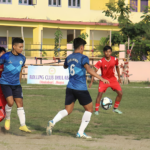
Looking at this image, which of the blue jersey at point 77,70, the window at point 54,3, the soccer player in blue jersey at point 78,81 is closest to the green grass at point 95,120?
the soccer player in blue jersey at point 78,81

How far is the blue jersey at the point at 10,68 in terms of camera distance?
7.34m

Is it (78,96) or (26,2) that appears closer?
(78,96)

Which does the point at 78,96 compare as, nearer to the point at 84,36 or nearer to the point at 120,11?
the point at 84,36

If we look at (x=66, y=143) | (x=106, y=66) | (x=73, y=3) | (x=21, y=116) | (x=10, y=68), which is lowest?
(x=66, y=143)

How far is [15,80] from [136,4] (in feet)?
101

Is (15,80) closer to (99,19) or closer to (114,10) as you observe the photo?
(114,10)

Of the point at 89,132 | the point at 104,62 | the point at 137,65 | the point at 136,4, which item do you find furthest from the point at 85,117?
the point at 136,4

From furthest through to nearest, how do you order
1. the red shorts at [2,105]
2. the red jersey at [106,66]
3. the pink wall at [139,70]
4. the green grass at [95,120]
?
1. the pink wall at [139,70]
2. the red jersey at [106,66]
3. the green grass at [95,120]
4. the red shorts at [2,105]

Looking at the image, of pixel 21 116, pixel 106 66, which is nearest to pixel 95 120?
pixel 106 66

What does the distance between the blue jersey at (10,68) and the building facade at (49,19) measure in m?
22.3

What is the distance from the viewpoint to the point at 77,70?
23.0 feet

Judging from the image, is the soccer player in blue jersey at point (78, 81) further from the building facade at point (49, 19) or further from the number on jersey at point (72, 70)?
the building facade at point (49, 19)

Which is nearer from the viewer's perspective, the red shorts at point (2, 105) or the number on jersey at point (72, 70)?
the number on jersey at point (72, 70)

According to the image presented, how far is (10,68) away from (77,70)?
138cm
